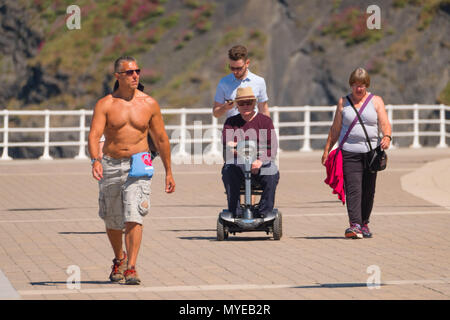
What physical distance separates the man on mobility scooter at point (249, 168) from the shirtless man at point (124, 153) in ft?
8.62

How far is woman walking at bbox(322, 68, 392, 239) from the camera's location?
12867 mm

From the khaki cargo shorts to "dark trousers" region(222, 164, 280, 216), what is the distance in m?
2.85

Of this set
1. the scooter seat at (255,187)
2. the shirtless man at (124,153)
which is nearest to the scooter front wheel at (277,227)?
the scooter seat at (255,187)

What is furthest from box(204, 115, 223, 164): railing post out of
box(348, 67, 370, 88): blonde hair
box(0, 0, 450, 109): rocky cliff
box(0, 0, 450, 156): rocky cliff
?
box(0, 0, 450, 109): rocky cliff

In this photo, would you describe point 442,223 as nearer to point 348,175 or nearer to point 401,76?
point 348,175

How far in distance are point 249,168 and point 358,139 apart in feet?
4.50

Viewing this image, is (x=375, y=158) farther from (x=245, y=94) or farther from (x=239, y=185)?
(x=245, y=94)

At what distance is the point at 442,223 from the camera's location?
14.2 m

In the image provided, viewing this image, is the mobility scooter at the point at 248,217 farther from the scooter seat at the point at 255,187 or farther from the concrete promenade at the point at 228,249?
the concrete promenade at the point at 228,249

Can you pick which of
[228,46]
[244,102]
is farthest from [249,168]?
[228,46]

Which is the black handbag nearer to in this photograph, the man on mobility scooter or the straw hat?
the man on mobility scooter

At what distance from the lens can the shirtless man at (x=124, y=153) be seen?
31.3 feet
